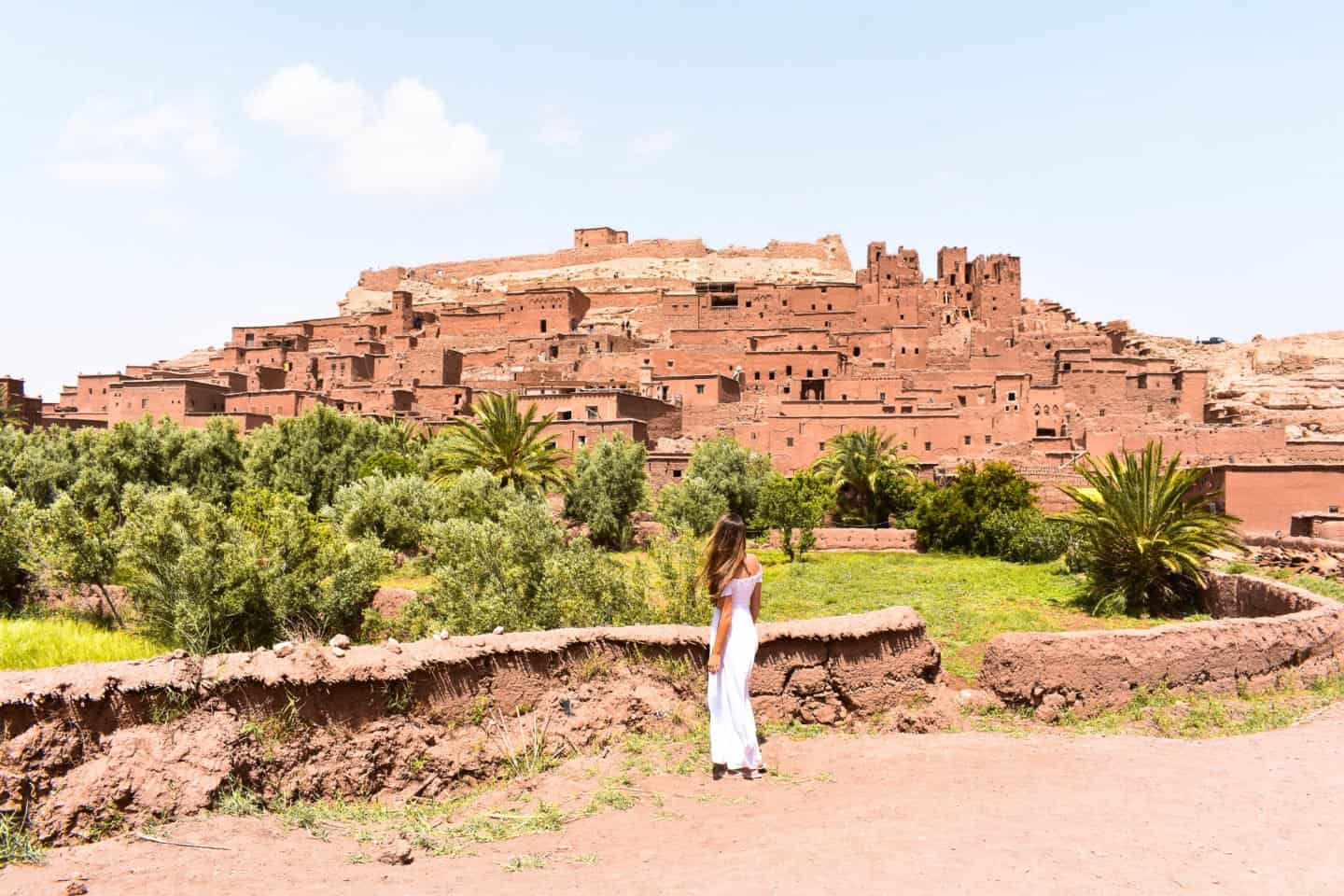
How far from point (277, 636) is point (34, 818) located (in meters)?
8.28

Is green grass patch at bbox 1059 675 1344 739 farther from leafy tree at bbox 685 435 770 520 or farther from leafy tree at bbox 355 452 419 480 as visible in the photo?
leafy tree at bbox 355 452 419 480

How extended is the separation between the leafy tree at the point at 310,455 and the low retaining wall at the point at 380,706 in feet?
72.7

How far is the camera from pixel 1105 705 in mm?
7078

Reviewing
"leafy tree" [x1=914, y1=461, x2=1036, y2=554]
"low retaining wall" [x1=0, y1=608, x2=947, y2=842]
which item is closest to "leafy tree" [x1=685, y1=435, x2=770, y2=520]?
"leafy tree" [x1=914, y1=461, x2=1036, y2=554]

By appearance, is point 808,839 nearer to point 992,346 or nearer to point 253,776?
point 253,776

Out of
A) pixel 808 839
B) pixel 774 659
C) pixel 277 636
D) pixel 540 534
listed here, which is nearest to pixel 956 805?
pixel 808 839

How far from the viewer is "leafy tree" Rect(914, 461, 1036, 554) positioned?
24.6m

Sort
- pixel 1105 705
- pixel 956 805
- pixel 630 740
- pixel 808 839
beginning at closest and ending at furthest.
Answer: pixel 808 839, pixel 956 805, pixel 630 740, pixel 1105 705

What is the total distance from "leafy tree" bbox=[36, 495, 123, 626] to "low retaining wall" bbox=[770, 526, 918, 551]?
685 inches

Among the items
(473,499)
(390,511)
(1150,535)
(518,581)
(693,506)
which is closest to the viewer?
(518,581)

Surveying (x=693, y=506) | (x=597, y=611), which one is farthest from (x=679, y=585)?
(x=693, y=506)

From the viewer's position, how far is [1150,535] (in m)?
13.8

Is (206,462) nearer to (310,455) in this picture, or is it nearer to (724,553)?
(310,455)

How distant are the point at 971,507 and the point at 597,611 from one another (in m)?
17.4
